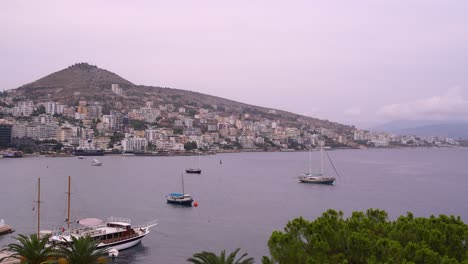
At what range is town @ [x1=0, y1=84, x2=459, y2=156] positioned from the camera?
328 ft

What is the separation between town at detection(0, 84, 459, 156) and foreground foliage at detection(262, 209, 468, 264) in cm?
8509

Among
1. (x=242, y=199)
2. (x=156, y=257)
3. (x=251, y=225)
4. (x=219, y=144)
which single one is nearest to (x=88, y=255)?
(x=156, y=257)

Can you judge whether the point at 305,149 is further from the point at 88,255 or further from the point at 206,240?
the point at 88,255

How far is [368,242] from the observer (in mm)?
8609

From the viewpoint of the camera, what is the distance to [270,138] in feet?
482

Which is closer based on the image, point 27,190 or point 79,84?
point 27,190

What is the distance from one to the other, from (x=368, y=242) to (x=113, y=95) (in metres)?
146

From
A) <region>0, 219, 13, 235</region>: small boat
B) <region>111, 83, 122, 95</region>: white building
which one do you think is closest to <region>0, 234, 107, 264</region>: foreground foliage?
<region>0, 219, 13, 235</region>: small boat

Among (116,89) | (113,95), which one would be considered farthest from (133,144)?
(116,89)

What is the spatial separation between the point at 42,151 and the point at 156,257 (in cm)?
7968

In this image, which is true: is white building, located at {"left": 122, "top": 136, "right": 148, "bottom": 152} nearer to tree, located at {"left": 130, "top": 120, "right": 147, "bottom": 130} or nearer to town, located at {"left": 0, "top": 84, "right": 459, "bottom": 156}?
town, located at {"left": 0, "top": 84, "right": 459, "bottom": 156}

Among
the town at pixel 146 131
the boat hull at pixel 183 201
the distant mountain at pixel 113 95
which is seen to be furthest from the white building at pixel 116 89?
the boat hull at pixel 183 201

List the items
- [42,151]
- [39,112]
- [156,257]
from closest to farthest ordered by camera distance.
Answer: [156,257]
[42,151]
[39,112]

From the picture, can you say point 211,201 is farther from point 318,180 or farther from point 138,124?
point 138,124
